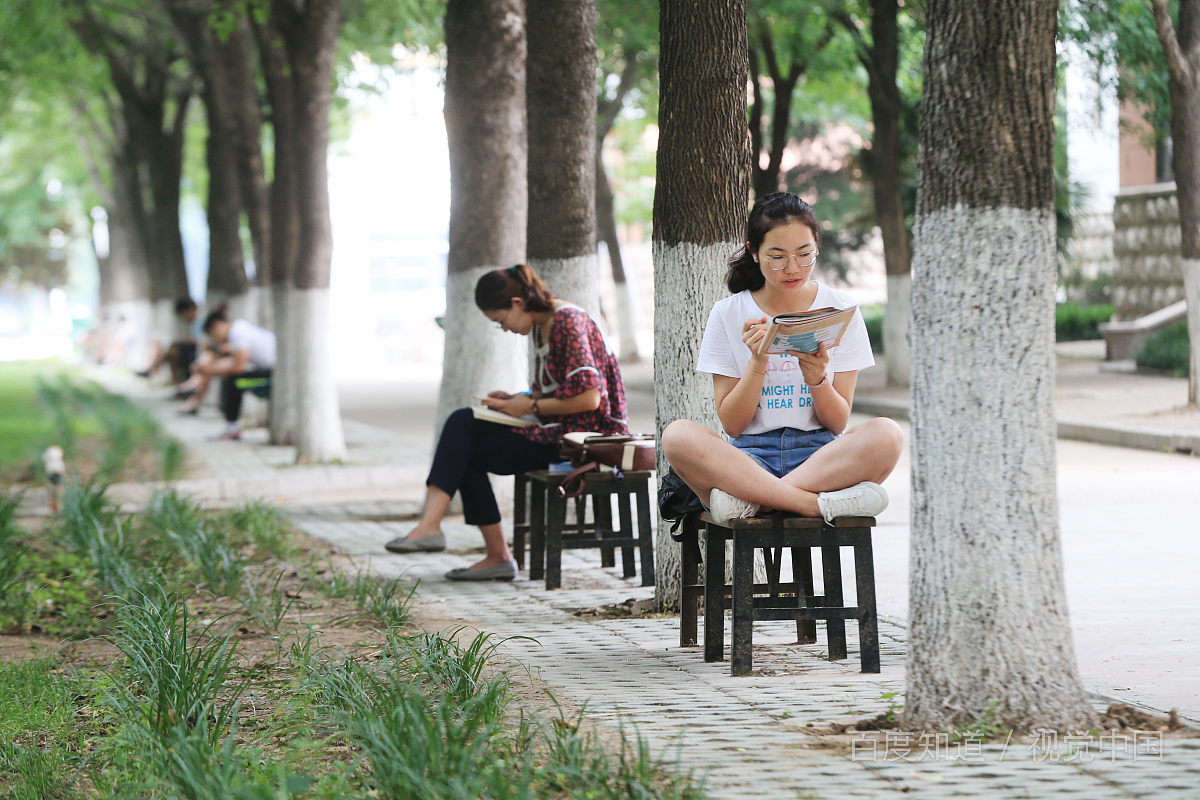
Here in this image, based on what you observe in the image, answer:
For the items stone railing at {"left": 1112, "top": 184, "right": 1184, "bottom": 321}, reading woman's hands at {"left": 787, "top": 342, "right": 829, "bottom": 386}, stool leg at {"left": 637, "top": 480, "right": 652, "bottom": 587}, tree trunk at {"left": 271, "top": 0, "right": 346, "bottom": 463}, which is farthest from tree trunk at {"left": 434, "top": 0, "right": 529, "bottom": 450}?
stone railing at {"left": 1112, "top": 184, "right": 1184, "bottom": 321}

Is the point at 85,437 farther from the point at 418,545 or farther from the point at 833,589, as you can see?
the point at 833,589

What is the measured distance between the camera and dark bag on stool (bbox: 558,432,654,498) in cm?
735

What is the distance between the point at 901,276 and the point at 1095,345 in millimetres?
9649

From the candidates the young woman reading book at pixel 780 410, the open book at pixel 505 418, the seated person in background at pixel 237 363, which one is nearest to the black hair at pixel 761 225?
the young woman reading book at pixel 780 410

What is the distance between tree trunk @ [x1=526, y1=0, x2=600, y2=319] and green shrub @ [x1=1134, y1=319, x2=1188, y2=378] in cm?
1359

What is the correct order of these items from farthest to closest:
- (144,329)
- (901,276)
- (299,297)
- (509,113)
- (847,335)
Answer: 1. (144,329)
2. (901,276)
3. (299,297)
4. (509,113)
5. (847,335)

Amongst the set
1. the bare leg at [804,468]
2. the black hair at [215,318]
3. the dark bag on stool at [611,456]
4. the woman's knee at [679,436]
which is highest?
the black hair at [215,318]

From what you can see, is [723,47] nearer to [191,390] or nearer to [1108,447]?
[1108,447]

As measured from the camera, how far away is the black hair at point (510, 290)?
7656 millimetres

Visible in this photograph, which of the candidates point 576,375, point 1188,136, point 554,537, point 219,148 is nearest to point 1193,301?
point 1188,136

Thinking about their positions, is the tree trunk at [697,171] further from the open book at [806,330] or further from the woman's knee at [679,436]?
the open book at [806,330]

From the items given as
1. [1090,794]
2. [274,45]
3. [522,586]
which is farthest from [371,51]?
[1090,794]

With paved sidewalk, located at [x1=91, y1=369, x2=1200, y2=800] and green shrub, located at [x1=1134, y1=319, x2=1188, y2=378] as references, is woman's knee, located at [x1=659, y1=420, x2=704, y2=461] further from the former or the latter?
green shrub, located at [x1=1134, y1=319, x2=1188, y2=378]

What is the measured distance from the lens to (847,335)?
18.0 ft
